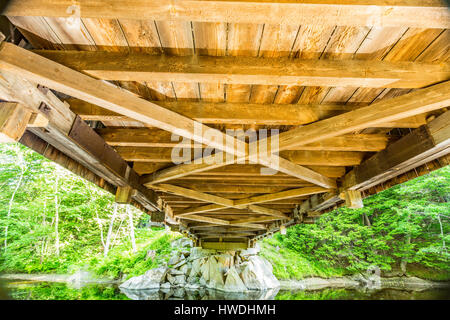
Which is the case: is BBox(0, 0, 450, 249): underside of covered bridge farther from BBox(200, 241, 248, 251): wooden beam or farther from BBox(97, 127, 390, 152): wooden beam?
BBox(200, 241, 248, 251): wooden beam

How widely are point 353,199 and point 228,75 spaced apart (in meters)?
3.06

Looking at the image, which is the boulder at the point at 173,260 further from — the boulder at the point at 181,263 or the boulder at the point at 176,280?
the boulder at the point at 176,280

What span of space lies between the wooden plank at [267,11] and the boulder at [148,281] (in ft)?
45.7

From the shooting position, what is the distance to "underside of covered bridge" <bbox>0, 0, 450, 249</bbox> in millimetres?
1291

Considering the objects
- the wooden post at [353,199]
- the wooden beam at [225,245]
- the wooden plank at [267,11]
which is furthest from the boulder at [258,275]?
the wooden plank at [267,11]

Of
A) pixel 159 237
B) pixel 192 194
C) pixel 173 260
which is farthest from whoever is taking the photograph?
pixel 159 237

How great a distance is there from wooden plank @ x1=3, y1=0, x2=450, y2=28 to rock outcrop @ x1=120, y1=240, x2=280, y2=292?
12911mm

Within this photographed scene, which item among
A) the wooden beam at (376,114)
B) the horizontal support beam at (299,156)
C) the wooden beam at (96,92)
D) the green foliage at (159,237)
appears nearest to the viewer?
the wooden beam at (96,92)

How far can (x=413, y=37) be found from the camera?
1.60m

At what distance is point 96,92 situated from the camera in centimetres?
169

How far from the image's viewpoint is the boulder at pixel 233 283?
461 inches

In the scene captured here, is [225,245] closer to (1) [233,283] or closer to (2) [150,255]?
(1) [233,283]

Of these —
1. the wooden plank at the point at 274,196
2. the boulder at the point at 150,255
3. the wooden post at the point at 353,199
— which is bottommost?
the boulder at the point at 150,255

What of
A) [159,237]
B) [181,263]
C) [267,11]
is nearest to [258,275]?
[181,263]
